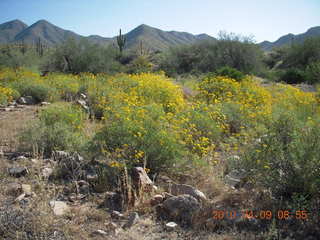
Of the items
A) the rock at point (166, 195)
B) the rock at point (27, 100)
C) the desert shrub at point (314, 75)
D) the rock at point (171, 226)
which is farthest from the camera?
the desert shrub at point (314, 75)

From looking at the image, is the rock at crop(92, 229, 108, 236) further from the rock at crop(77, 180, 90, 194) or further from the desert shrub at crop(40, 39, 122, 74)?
the desert shrub at crop(40, 39, 122, 74)

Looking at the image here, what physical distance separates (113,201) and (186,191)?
91 centimetres

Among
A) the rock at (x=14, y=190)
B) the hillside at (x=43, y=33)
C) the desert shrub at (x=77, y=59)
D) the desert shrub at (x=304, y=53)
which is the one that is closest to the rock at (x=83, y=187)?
the rock at (x=14, y=190)

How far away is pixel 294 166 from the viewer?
3.28 meters

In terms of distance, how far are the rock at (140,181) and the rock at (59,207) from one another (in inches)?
33.3

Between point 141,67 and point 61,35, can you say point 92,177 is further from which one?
point 61,35

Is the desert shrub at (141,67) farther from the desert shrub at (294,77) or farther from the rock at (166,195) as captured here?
the rock at (166,195)

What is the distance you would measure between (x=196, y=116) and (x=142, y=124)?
1405 mm

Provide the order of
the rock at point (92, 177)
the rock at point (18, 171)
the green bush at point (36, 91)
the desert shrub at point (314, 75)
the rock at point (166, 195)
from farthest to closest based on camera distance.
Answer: the desert shrub at point (314, 75)
the green bush at point (36, 91)
the rock at point (18, 171)
the rock at point (92, 177)
the rock at point (166, 195)

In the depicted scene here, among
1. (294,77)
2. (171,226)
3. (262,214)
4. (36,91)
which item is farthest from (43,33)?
(262,214)

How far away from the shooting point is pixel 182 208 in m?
3.19

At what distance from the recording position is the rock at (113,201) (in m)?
3.46

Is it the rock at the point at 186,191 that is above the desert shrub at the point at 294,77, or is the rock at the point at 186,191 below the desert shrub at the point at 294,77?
below

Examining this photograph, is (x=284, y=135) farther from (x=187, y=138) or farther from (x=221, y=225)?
(x=221, y=225)
